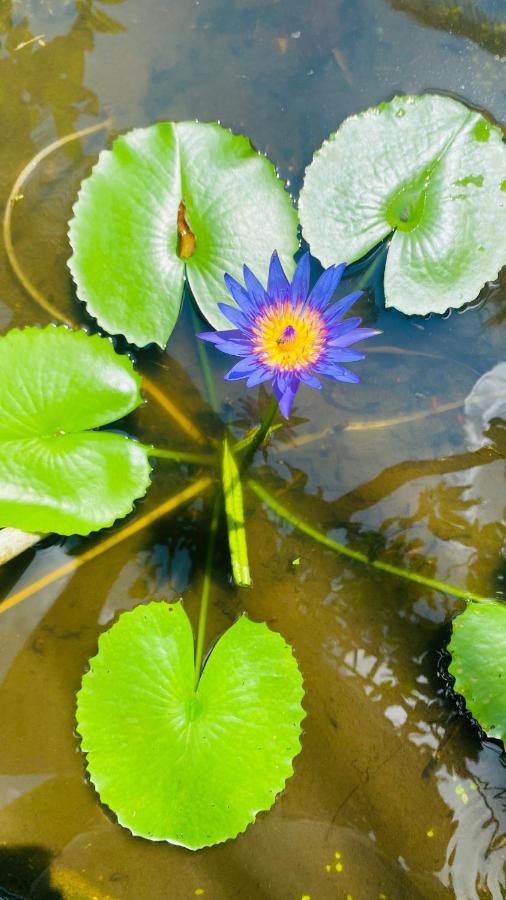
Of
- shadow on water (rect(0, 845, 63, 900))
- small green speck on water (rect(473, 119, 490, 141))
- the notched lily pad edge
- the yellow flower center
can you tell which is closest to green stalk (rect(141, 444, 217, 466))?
the yellow flower center

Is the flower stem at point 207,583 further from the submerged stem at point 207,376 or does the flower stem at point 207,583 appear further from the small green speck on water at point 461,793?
the small green speck on water at point 461,793

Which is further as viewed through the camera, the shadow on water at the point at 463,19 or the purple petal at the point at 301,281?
→ the shadow on water at the point at 463,19

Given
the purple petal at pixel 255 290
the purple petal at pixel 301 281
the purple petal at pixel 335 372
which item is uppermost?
the purple petal at pixel 301 281

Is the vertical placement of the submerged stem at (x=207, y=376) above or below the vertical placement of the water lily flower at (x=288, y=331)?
below

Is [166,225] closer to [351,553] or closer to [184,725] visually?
[351,553]

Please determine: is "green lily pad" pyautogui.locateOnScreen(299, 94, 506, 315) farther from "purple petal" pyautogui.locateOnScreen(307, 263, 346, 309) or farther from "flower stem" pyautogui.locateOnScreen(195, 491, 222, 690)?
"flower stem" pyautogui.locateOnScreen(195, 491, 222, 690)

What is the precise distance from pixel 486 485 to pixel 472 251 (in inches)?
35.3

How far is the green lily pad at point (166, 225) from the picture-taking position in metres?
2.58

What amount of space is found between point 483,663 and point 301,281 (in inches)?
53.6

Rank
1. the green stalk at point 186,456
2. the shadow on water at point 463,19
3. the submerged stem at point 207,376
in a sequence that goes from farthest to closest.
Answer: the shadow on water at point 463,19, the submerged stem at point 207,376, the green stalk at point 186,456

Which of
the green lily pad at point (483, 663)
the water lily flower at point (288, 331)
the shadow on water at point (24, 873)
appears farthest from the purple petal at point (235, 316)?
the shadow on water at point (24, 873)

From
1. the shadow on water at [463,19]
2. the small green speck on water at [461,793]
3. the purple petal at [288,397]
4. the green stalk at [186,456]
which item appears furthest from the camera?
the shadow on water at [463,19]

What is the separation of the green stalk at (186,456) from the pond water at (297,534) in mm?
42

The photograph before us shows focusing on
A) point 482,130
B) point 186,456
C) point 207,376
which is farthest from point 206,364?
point 482,130
